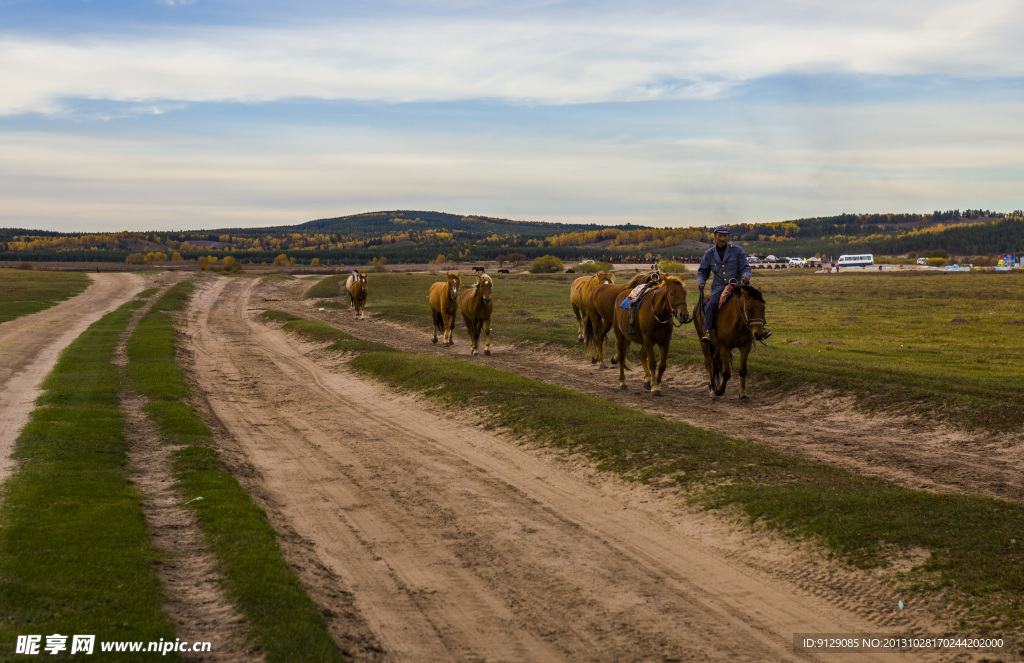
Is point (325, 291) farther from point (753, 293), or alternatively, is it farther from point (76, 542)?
point (76, 542)

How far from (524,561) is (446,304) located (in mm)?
20526

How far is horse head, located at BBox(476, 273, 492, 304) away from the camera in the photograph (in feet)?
80.8

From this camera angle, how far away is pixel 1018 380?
16188mm

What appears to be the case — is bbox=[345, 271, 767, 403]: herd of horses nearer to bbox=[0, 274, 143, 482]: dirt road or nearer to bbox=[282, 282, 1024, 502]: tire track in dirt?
bbox=[282, 282, 1024, 502]: tire track in dirt

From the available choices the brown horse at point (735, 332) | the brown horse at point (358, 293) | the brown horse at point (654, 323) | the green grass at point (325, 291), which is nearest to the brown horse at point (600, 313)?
the brown horse at point (654, 323)

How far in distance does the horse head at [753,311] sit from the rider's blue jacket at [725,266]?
2.02ft

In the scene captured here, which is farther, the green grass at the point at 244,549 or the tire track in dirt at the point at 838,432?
the tire track in dirt at the point at 838,432

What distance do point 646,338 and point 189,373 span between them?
13502 millimetres

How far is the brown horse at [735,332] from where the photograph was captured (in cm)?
1530

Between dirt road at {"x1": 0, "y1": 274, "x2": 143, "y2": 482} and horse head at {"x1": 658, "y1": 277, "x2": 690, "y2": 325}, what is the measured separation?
485 inches

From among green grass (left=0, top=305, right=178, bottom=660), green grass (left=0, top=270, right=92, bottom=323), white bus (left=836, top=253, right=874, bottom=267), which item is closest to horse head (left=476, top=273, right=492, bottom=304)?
green grass (left=0, top=305, right=178, bottom=660)

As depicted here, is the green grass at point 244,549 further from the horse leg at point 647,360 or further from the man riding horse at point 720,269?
the man riding horse at point 720,269

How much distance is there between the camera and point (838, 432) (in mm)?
13398

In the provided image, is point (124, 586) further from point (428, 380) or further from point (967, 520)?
point (428, 380)
